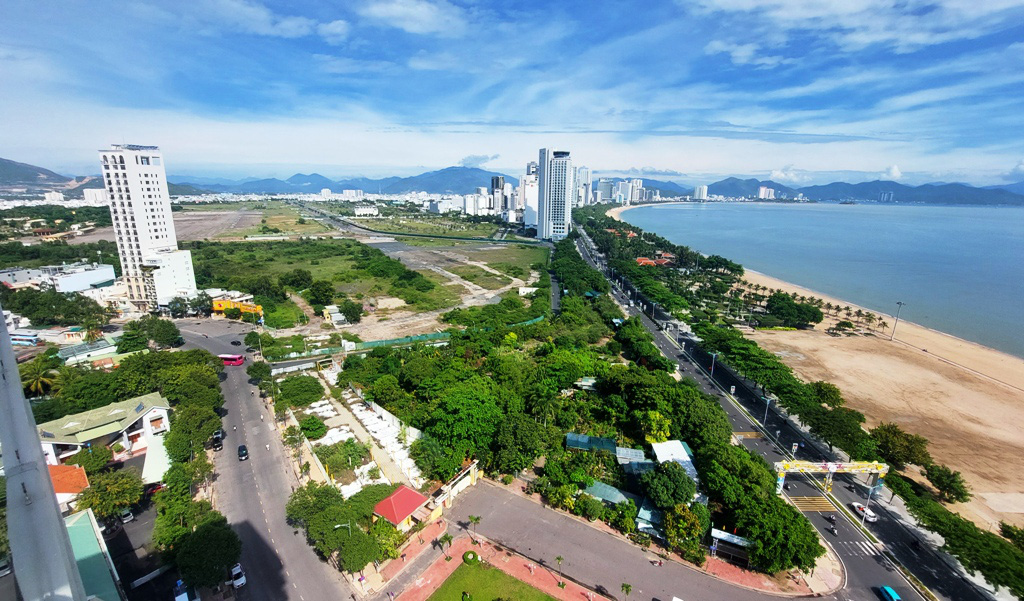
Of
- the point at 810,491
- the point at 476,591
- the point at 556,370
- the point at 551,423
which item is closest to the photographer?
the point at 476,591

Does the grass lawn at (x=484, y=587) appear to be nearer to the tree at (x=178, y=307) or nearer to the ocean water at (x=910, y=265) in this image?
the tree at (x=178, y=307)

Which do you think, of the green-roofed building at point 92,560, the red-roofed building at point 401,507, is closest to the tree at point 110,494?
the green-roofed building at point 92,560

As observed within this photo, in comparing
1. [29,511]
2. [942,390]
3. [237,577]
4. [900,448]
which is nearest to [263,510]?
[237,577]

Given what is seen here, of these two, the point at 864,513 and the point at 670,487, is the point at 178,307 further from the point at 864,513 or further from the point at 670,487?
the point at 864,513

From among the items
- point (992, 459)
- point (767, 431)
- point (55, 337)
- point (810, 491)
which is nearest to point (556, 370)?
point (767, 431)

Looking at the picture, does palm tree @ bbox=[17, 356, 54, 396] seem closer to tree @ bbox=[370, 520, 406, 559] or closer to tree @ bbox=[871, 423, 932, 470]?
tree @ bbox=[370, 520, 406, 559]

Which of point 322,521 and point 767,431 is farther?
point 767,431

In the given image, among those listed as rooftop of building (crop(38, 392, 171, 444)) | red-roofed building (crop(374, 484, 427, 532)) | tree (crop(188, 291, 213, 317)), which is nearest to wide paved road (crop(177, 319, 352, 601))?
red-roofed building (crop(374, 484, 427, 532))

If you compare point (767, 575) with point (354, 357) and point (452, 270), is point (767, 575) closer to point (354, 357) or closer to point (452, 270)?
point (354, 357)
